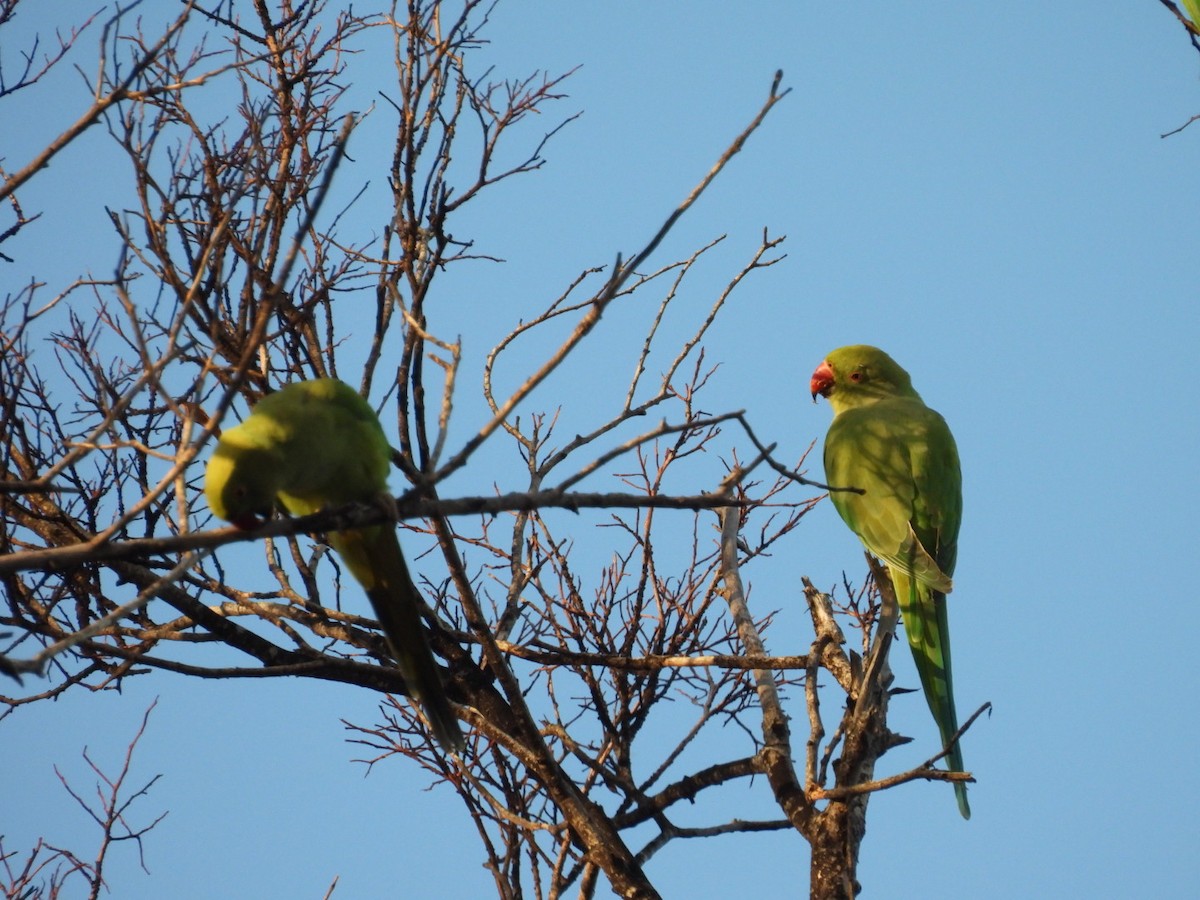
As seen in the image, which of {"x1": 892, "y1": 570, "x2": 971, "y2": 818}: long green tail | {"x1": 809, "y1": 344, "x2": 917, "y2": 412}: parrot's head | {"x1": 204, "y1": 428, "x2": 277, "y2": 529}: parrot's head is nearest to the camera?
{"x1": 204, "y1": 428, "x2": 277, "y2": 529}: parrot's head

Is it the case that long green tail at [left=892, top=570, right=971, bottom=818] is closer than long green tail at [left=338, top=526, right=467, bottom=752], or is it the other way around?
long green tail at [left=338, top=526, right=467, bottom=752]

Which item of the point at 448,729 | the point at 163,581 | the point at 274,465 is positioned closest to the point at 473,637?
the point at 448,729

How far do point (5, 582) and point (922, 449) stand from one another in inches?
151

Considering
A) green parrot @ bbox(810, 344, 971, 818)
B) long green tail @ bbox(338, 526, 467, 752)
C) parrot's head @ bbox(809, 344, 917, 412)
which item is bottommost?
long green tail @ bbox(338, 526, 467, 752)

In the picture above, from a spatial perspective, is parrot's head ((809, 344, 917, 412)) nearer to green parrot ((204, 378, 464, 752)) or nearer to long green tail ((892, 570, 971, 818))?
long green tail ((892, 570, 971, 818))

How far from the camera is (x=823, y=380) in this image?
239 inches

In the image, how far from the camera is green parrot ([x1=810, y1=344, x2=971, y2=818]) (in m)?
4.66

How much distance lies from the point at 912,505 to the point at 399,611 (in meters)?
2.46

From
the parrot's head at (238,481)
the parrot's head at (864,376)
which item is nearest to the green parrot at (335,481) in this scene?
the parrot's head at (238,481)

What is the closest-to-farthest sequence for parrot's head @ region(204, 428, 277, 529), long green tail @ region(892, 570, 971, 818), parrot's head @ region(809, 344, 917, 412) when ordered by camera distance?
parrot's head @ region(204, 428, 277, 529) → long green tail @ region(892, 570, 971, 818) → parrot's head @ region(809, 344, 917, 412)

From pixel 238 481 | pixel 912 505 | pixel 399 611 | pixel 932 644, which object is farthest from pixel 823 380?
pixel 238 481

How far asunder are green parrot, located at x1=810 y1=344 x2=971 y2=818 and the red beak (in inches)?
13.4

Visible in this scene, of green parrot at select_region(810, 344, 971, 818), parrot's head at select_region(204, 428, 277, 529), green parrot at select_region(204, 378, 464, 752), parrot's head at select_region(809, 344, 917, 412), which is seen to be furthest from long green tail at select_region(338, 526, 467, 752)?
parrot's head at select_region(809, 344, 917, 412)

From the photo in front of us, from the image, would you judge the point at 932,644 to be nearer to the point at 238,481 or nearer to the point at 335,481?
the point at 335,481
